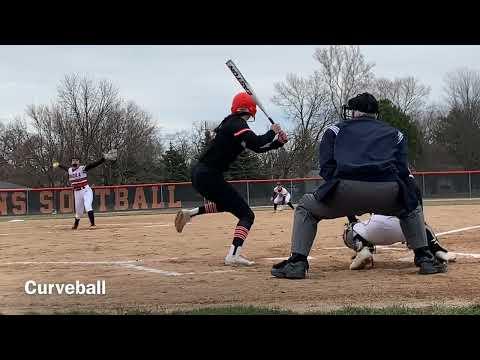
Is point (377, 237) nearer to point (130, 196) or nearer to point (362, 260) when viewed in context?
point (362, 260)

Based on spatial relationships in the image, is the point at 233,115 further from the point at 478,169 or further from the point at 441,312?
the point at 478,169

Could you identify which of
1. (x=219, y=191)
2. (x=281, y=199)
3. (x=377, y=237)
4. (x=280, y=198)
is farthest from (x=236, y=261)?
(x=281, y=199)

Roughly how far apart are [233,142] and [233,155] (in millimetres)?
204

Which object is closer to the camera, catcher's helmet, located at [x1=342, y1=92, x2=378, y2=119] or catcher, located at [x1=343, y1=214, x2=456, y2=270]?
catcher's helmet, located at [x1=342, y1=92, x2=378, y2=119]

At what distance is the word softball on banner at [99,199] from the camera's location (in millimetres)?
26300

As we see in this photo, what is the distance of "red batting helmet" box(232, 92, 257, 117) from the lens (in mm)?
6148

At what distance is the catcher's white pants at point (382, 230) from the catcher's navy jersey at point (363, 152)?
1073mm

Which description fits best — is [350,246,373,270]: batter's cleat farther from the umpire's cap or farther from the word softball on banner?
the word softball on banner

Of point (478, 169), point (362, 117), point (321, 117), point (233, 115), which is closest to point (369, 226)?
point (362, 117)

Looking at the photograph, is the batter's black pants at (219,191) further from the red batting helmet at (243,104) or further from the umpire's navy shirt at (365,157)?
the umpire's navy shirt at (365,157)

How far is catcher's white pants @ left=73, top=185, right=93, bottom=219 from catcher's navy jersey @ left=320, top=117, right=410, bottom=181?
32.6 feet

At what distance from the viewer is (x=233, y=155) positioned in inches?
247

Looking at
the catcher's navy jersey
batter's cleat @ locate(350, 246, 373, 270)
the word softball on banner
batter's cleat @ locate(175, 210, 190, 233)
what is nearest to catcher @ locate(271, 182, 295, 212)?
the word softball on banner
